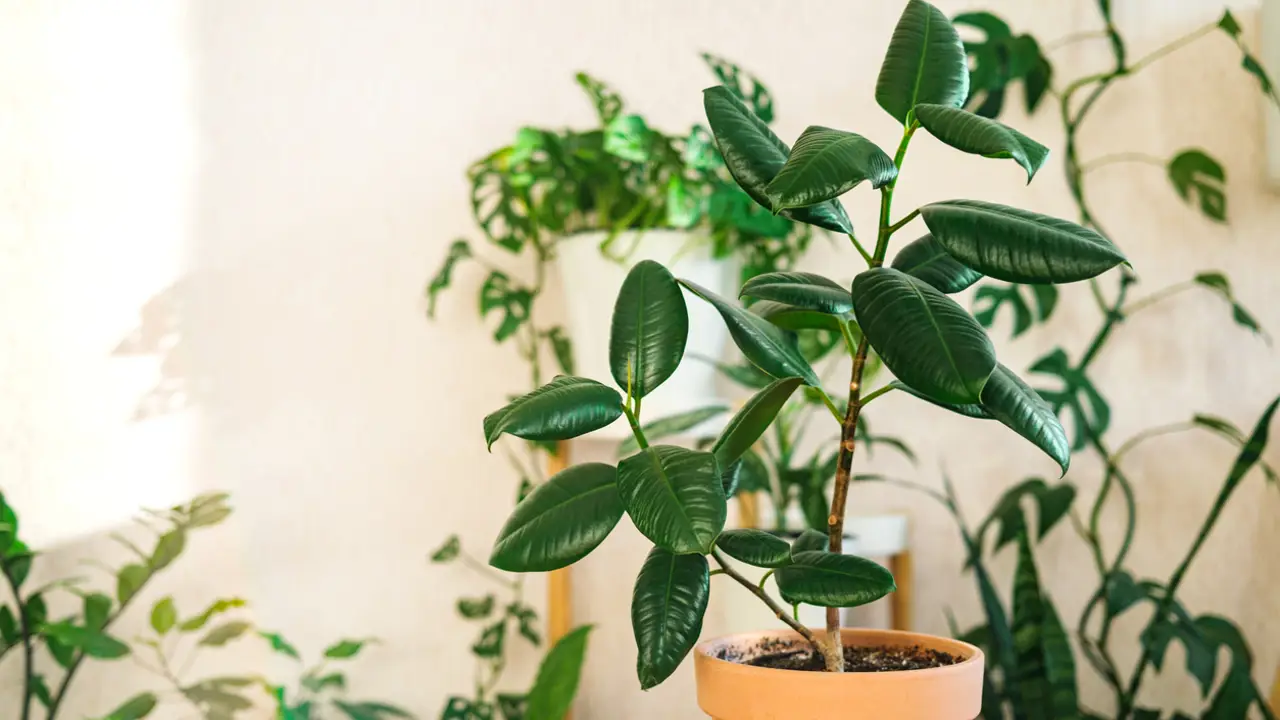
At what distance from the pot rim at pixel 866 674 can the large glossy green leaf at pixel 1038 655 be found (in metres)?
0.53

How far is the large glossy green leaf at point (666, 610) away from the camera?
0.57 m

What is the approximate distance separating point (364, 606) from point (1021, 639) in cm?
95

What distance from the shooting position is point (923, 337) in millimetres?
521

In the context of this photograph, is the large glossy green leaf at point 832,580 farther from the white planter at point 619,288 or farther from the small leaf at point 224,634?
the small leaf at point 224,634

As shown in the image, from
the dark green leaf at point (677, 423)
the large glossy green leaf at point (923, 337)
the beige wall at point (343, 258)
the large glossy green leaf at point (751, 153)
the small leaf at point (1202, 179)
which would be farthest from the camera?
the beige wall at point (343, 258)

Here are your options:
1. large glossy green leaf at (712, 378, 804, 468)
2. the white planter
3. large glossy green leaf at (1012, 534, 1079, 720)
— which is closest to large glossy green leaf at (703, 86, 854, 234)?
large glossy green leaf at (712, 378, 804, 468)

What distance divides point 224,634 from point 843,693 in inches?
42.1

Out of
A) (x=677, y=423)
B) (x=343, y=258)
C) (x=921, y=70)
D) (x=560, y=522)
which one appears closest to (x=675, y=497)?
(x=560, y=522)

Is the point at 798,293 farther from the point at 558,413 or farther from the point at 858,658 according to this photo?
the point at 858,658

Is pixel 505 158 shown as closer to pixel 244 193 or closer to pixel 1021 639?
pixel 244 193

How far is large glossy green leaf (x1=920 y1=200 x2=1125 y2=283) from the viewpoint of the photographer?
0.52 metres

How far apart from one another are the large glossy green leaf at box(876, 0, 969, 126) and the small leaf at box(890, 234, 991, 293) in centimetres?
9

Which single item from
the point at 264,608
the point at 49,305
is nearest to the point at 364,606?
the point at 264,608

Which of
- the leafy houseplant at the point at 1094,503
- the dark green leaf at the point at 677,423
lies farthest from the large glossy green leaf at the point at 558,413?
the leafy houseplant at the point at 1094,503
